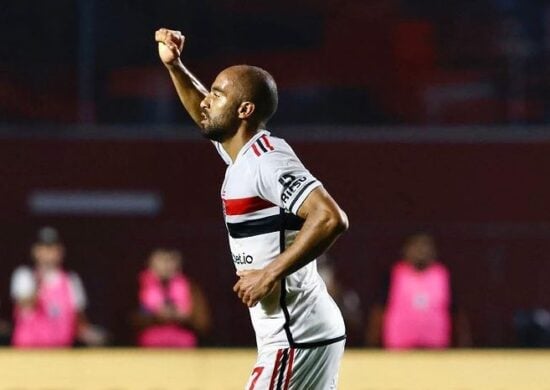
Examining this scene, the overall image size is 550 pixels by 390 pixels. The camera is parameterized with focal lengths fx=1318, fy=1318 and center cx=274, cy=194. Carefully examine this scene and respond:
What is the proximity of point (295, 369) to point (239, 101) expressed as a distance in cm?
95

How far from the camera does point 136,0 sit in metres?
12.4

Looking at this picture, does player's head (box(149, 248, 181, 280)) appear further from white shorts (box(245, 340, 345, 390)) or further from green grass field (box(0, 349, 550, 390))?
white shorts (box(245, 340, 345, 390))

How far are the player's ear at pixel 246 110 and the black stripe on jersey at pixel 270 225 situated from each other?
1.22 feet

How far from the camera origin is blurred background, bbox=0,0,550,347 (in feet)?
36.6

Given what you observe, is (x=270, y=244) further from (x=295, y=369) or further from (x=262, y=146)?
(x=295, y=369)

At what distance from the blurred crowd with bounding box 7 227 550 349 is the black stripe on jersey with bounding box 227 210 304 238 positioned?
4.40 meters

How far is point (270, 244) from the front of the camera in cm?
451

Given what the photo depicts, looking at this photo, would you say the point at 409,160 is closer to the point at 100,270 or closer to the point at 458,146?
the point at 458,146

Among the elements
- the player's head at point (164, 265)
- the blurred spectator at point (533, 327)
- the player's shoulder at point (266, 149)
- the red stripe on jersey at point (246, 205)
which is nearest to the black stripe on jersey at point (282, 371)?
the red stripe on jersey at point (246, 205)

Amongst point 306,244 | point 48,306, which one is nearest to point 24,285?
point 48,306

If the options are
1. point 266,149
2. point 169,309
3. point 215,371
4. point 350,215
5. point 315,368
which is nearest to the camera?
point 266,149

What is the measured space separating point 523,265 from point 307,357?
22.8 ft

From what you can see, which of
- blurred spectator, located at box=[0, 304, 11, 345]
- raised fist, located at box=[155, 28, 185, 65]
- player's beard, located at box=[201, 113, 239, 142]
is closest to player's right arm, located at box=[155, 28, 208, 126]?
raised fist, located at box=[155, 28, 185, 65]

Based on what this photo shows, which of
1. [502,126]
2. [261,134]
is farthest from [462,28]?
[261,134]
